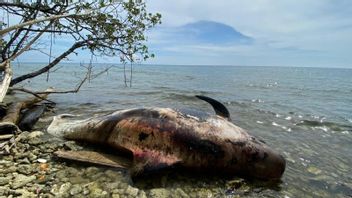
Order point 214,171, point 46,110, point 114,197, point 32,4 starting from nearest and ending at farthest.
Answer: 1. point 114,197
2. point 214,171
3. point 32,4
4. point 46,110

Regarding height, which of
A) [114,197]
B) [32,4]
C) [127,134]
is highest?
[32,4]

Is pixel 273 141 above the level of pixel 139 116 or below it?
below

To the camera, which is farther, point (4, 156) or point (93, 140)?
point (93, 140)

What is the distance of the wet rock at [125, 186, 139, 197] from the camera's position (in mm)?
4742

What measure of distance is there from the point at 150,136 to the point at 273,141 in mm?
4618

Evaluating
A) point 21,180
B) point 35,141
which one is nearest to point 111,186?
point 21,180

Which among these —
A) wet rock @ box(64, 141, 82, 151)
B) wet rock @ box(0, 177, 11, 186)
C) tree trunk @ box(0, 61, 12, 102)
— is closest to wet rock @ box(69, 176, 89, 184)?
wet rock @ box(0, 177, 11, 186)

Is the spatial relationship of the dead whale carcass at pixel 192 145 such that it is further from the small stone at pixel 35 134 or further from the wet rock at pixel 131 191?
the small stone at pixel 35 134

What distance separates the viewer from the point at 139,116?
592 centimetres

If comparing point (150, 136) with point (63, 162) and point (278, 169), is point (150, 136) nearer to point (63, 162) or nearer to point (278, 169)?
point (63, 162)

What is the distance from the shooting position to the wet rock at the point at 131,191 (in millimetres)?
4742

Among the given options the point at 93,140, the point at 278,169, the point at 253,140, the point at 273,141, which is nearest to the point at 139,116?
the point at 93,140

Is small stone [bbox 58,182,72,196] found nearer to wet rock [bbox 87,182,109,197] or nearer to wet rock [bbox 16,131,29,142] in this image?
wet rock [bbox 87,182,109,197]

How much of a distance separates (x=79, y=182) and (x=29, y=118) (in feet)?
13.5
